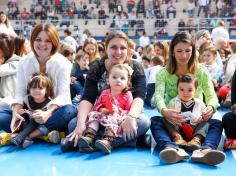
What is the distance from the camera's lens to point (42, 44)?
3414 mm

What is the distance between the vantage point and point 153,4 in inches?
817

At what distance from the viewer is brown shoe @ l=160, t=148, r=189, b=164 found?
107 inches

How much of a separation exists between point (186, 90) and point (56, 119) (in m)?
1.13

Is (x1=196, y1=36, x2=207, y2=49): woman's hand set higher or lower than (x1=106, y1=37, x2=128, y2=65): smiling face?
lower

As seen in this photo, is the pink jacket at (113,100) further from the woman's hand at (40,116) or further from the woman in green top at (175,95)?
the woman's hand at (40,116)

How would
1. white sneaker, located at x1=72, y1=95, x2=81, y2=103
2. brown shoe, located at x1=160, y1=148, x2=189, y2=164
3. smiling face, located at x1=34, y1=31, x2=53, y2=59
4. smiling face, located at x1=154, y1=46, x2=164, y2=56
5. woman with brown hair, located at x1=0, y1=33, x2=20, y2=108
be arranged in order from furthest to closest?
smiling face, located at x1=154, y1=46, x2=164, y2=56
white sneaker, located at x1=72, y1=95, x2=81, y2=103
woman with brown hair, located at x1=0, y1=33, x2=20, y2=108
smiling face, located at x1=34, y1=31, x2=53, y2=59
brown shoe, located at x1=160, y1=148, x2=189, y2=164

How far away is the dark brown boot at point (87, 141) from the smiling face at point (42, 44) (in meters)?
0.87

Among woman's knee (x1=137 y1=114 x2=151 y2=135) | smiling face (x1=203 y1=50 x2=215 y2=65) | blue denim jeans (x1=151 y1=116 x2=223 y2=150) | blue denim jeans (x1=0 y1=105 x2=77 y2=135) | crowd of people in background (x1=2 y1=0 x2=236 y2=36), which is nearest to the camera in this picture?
blue denim jeans (x1=151 y1=116 x2=223 y2=150)

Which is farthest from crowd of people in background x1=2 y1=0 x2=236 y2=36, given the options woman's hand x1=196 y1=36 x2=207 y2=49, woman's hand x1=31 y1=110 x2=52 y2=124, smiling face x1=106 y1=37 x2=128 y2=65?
woman's hand x1=31 y1=110 x2=52 y2=124

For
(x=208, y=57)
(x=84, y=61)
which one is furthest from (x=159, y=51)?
(x=84, y=61)

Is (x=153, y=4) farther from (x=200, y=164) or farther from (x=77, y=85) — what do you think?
(x=200, y=164)

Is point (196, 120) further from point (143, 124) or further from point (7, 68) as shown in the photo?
point (7, 68)

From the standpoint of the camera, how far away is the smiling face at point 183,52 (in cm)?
324

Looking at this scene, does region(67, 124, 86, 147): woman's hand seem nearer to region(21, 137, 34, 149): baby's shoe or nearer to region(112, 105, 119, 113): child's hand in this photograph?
region(112, 105, 119, 113): child's hand
